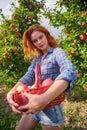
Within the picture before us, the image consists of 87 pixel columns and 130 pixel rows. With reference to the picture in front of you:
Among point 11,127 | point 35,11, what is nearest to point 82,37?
point 11,127

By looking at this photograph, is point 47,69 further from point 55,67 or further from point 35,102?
point 35,102

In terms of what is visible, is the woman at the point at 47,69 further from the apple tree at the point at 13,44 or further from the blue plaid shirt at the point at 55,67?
the apple tree at the point at 13,44

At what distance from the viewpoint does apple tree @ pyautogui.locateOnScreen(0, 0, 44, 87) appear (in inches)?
371

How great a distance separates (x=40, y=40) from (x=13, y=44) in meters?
6.99

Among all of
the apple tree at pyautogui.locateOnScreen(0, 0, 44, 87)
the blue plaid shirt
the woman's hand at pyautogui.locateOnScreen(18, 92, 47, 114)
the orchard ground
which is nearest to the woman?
the blue plaid shirt

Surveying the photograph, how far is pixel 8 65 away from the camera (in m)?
9.59

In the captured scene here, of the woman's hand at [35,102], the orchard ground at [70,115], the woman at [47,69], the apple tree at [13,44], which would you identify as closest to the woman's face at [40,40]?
the woman at [47,69]

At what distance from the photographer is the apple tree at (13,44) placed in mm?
9414

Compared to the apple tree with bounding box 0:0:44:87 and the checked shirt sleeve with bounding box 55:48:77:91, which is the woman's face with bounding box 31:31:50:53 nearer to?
the checked shirt sleeve with bounding box 55:48:77:91

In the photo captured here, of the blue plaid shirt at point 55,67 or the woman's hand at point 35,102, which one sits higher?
the blue plaid shirt at point 55,67

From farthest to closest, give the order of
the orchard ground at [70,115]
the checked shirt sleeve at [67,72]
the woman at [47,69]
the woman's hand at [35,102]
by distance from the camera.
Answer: the orchard ground at [70,115], the woman at [47,69], the checked shirt sleeve at [67,72], the woman's hand at [35,102]

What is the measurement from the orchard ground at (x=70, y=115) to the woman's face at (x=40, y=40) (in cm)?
374

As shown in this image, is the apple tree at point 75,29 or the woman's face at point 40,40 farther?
the apple tree at point 75,29

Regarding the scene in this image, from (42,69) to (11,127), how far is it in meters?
3.90
